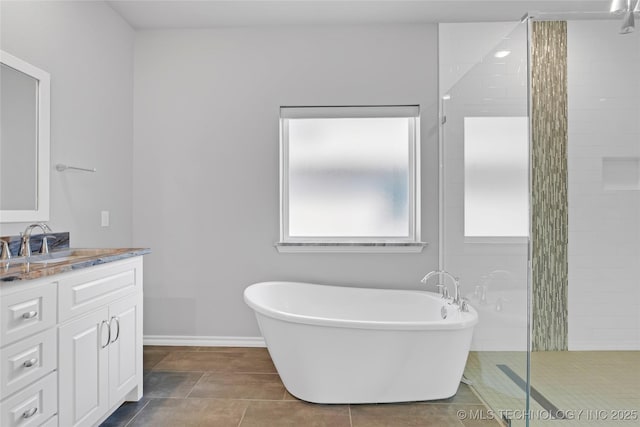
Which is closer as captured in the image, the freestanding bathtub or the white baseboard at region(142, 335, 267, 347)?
the freestanding bathtub

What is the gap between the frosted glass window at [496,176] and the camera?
65.4 inches

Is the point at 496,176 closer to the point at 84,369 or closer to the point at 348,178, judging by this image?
the point at 348,178

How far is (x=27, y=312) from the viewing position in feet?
4.37

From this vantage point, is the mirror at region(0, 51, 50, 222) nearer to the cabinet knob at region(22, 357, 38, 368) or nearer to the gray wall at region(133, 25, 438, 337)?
the cabinet knob at region(22, 357, 38, 368)

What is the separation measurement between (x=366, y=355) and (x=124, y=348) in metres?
1.26

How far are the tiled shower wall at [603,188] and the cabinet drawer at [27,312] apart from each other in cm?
228

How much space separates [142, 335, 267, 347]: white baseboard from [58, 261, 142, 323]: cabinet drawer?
110cm

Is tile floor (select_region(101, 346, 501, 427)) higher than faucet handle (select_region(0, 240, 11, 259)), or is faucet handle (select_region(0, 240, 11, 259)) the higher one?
faucet handle (select_region(0, 240, 11, 259))

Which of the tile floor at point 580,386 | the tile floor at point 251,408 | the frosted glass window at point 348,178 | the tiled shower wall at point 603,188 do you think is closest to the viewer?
the tile floor at point 580,386

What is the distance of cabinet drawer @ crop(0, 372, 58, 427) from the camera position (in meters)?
1.26

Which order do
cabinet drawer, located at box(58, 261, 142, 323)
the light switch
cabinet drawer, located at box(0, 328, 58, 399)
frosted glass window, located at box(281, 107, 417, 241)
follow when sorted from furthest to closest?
frosted glass window, located at box(281, 107, 417, 241)
the light switch
cabinet drawer, located at box(58, 261, 142, 323)
cabinet drawer, located at box(0, 328, 58, 399)

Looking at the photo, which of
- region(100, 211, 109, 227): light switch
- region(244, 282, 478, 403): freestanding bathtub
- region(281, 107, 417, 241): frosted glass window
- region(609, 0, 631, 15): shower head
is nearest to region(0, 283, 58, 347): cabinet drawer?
region(244, 282, 478, 403): freestanding bathtub

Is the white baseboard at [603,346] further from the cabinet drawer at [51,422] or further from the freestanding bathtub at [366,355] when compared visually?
the cabinet drawer at [51,422]

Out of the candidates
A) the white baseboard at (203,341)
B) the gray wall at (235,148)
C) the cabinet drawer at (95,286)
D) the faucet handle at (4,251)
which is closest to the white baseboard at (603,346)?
the gray wall at (235,148)
